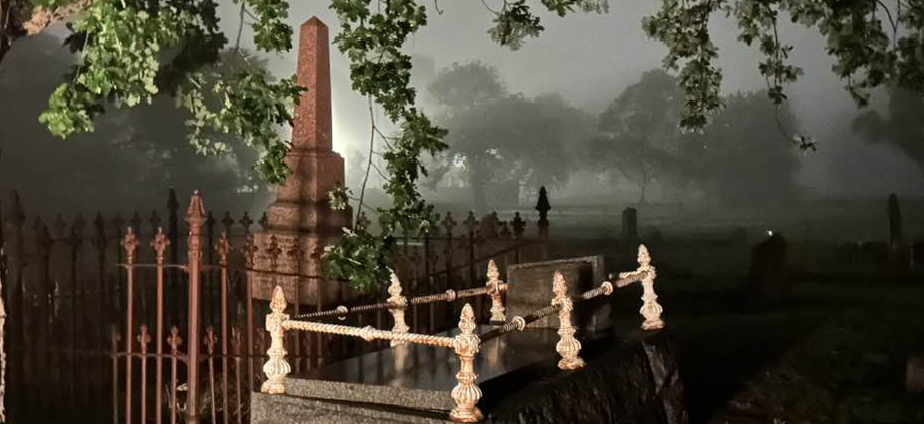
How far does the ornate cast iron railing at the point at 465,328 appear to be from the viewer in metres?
4.32

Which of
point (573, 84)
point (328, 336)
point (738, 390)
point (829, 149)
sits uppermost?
Result: point (573, 84)

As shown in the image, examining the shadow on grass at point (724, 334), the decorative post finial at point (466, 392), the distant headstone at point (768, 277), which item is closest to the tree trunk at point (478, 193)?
the shadow on grass at point (724, 334)

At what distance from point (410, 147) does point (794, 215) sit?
20.9 m

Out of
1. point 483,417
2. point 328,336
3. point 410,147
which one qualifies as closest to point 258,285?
point 328,336

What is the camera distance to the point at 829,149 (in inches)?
967

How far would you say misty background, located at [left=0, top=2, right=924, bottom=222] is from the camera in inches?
903

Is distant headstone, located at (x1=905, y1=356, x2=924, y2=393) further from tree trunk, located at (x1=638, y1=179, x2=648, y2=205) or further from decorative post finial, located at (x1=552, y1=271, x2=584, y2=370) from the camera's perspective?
tree trunk, located at (x1=638, y1=179, x2=648, y2=205)

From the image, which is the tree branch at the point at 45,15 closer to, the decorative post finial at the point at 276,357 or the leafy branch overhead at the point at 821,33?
the decorative post finial at the point at 276,357

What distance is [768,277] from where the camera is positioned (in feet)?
52.0

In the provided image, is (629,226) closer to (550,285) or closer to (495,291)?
(495,291)

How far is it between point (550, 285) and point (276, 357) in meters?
2.66

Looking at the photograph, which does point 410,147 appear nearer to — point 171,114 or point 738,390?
point 738,390

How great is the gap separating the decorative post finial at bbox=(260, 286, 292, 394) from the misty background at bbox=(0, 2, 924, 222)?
18.9 meters

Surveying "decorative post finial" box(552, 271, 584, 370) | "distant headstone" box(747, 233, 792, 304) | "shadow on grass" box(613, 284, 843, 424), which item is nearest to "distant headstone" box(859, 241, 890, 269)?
"shadow on grass" box(613, 284, 843, 424)
